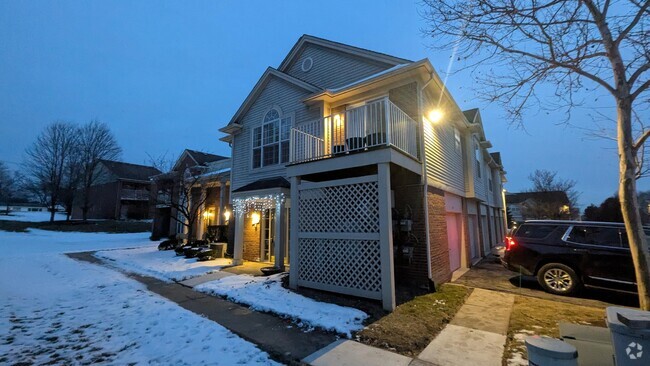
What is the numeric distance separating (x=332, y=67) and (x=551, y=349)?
34.3 feet

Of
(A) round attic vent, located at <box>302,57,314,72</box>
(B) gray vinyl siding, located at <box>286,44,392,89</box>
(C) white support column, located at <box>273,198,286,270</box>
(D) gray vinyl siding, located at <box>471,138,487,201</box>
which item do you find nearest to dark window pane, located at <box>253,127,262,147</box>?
(B) gray vinyl siding, located at <box>286,44,392,89</box>

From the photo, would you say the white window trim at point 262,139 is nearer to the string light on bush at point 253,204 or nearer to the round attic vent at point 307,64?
the string light on bush at point 253,204

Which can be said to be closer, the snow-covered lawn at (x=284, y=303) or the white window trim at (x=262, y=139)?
the snow-covered lawn at (x=284, y=303)

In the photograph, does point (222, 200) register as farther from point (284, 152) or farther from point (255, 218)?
point (284, 152)

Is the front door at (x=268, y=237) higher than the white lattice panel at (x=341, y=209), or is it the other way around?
the white lattice panel at (x=341, y=209)

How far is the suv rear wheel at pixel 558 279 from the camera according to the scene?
680 cm

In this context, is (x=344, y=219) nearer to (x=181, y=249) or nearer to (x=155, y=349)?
(x=155, y=349)

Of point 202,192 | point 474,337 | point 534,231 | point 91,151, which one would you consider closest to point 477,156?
point 534,231

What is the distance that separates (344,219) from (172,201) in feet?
37.9

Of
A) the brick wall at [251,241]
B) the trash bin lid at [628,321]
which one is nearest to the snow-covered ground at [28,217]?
the brick wall at [251,241]

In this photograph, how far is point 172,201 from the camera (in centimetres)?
1437

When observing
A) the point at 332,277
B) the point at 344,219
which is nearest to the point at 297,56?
the point at 344,219

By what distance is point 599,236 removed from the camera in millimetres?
6766

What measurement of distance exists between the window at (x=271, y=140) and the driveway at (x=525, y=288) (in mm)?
7718
